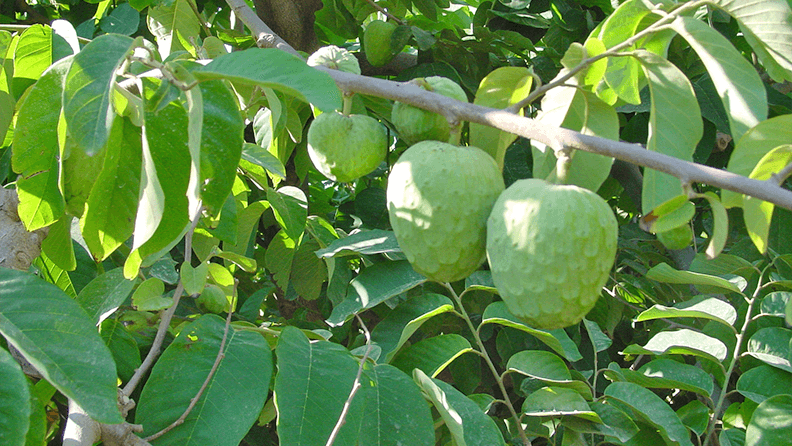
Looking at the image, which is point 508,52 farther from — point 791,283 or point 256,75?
point 256,75

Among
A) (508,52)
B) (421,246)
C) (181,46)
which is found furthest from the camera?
(508,52)

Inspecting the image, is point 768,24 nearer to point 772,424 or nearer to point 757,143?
point 757,143

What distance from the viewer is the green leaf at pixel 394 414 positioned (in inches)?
39.8

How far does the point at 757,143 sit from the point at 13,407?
98 cm

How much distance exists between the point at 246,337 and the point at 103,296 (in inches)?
10.8

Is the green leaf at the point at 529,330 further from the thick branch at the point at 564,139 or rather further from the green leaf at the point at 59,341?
the green leaf at the point at 59,341

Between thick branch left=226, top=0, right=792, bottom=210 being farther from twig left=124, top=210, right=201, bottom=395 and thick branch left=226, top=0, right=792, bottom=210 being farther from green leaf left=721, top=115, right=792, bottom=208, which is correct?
twig left=124, top=210, right=201, bottom=395

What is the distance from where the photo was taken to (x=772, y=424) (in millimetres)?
1241

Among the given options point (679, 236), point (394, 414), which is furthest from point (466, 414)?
point (679, 236)

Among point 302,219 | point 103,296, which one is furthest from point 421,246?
point 302,219

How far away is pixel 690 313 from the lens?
135 centimetres

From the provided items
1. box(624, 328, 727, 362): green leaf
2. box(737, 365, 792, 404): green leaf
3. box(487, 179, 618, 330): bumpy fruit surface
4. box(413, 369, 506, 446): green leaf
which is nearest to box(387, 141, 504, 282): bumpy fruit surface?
box(487, 179, 618, 330): bumpy fruit surface

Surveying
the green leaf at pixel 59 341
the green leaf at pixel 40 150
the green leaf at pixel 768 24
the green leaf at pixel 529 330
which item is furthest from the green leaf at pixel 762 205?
the green leaf at pixel 40 150

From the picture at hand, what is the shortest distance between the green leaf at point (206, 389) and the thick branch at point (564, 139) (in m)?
0.48
